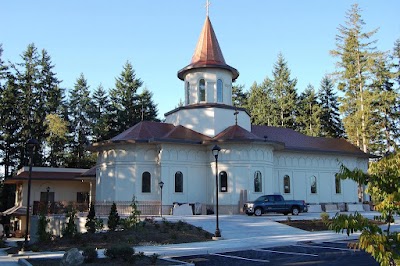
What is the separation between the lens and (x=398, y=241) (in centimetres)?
551

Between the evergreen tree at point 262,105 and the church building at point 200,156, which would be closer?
the church building at point 200,156

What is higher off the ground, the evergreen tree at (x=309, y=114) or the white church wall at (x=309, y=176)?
the evergreen tree at (x=309, y=114)

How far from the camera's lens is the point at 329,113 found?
212 feet

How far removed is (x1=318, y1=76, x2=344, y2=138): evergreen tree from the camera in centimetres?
6356

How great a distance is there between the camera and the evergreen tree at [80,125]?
187 feet

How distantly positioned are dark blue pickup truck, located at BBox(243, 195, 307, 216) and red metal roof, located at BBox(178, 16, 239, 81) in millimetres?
11971

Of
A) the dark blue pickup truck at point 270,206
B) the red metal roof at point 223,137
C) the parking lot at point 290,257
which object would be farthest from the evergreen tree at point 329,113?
the parking lot at point 290,257

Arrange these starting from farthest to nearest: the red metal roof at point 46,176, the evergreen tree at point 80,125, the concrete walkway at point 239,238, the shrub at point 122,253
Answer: the evergreen tree at point 80,125
the red metal roof at point 46,176
the concrete walkway at point 239,238
the shrub at point 122,253

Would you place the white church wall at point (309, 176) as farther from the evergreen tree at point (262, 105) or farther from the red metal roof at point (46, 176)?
the evergreen tree at point (262, 105)

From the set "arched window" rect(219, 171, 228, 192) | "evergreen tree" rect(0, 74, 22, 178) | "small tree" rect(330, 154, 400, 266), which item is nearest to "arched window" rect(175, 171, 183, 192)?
"arched window" rect(219, 171, 228, 192)

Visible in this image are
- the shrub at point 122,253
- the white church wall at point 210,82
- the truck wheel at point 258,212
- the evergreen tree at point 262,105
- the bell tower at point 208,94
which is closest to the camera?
the shrub at point 122,253

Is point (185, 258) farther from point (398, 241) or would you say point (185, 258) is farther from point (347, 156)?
point (347, 156)

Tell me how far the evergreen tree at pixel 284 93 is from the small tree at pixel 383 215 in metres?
58.1

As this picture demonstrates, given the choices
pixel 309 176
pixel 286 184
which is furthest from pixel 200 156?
pixel 309 176
